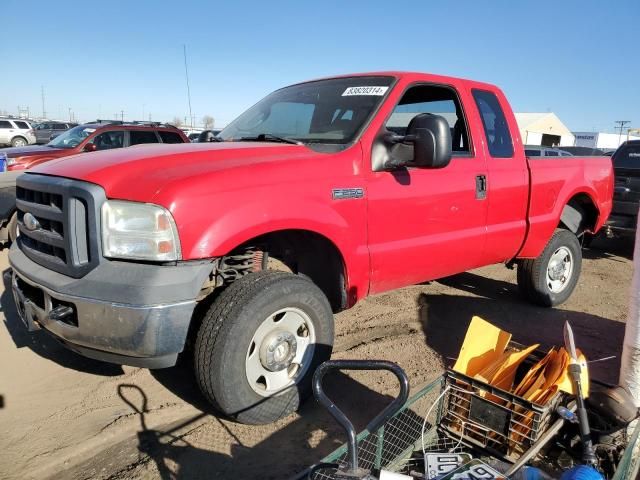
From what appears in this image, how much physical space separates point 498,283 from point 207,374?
4.51m

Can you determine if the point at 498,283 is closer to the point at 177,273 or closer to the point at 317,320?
the point at 317,320

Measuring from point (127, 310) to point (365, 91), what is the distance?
2230 millimetres

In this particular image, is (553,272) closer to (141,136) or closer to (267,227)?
(267,227)

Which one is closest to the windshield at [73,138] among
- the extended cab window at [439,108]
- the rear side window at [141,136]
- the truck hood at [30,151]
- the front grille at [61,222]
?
the truck hood at [30,151]

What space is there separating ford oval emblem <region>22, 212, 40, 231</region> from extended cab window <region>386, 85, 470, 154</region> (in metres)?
2.50

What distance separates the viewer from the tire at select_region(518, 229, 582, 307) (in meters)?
4.87

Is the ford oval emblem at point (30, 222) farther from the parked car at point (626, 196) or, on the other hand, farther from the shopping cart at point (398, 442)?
the parked car at point (626, 196)

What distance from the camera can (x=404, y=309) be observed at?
4.95 meters

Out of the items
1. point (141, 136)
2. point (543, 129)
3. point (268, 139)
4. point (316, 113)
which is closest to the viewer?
point (268, 139)

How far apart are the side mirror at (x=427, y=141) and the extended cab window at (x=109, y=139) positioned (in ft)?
26.4

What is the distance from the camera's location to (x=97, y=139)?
31.8ft

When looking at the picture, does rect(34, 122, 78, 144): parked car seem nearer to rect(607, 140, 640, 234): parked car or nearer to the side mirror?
rect(607, 140, 640, 234): parked car

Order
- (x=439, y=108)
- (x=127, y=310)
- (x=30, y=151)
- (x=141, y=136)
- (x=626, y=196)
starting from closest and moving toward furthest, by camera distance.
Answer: (x=127, y=310) → (x=439, y=108) → (x=626, y=196) → (x=30, y=151) → (x=141, y=136)

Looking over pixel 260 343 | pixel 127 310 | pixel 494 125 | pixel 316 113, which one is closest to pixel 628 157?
pixel 494 125
